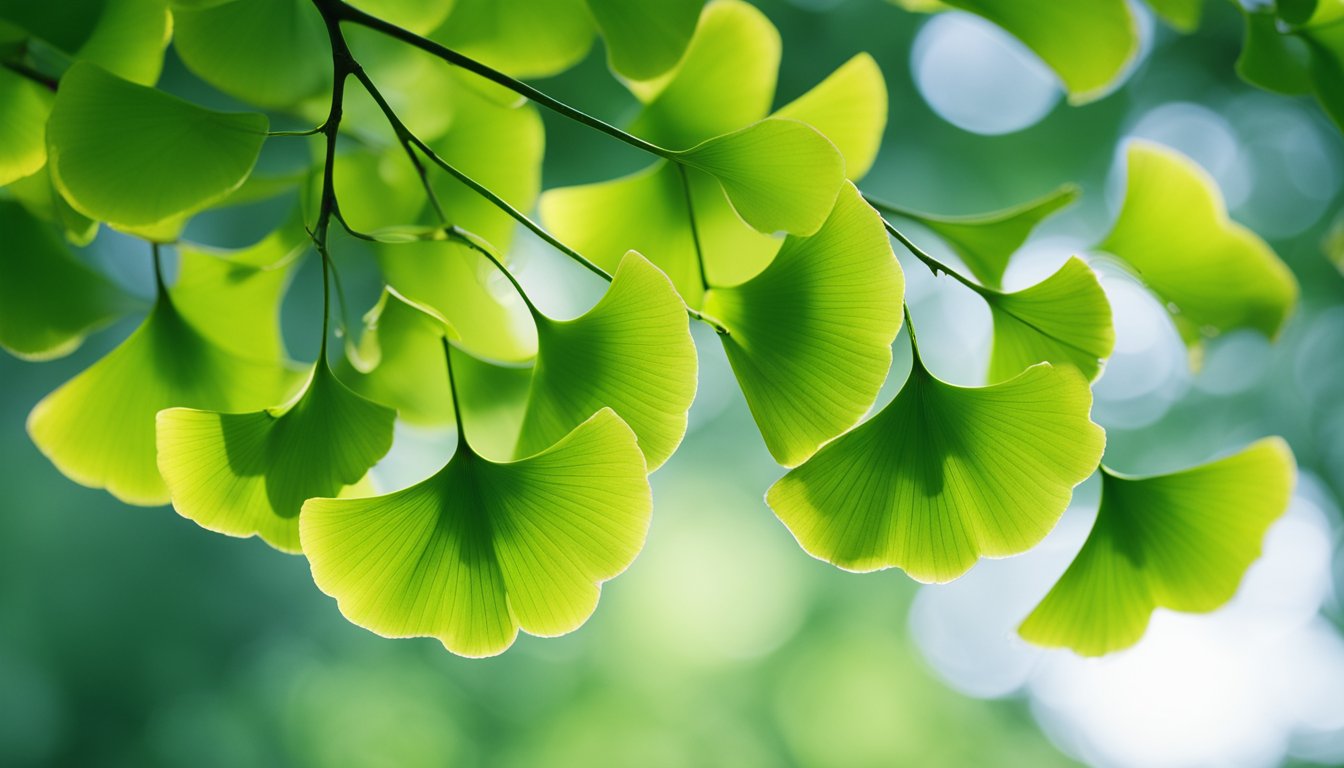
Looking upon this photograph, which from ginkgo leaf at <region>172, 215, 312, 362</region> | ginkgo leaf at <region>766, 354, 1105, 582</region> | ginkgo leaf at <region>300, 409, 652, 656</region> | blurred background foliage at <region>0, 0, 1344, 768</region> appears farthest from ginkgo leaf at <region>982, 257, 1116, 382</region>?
blurred background foliage at <region>0, 0, 1344, 768</region>

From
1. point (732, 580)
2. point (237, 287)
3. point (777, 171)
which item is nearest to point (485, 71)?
point (777, 171)

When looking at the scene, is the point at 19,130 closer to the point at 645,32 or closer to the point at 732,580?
the point at 645,32

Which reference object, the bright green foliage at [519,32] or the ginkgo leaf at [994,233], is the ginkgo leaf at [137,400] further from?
the ginkgo leaf at [994,233]

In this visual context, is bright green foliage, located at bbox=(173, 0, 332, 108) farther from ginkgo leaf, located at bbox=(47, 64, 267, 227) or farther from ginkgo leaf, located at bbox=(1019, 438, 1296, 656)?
ginkgo leaf, located at bbox=(1019, 438, 1296, 656)

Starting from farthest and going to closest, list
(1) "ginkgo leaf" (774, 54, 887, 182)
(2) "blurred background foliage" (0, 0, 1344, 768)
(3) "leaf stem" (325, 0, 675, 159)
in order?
(2) "blurred background foliage" (0, 0, 1344, 768) < (1) "ginkgo leaf" (774, 54, 887, 182) < (3) "leaf stem" (325, 0, 675, 159)

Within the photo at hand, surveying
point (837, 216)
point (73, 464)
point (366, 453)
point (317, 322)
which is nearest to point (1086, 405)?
point (837, 216)

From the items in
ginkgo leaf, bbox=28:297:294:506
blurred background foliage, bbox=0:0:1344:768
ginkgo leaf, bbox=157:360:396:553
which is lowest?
blurred background foliage, bbox=0:0:1344:768
